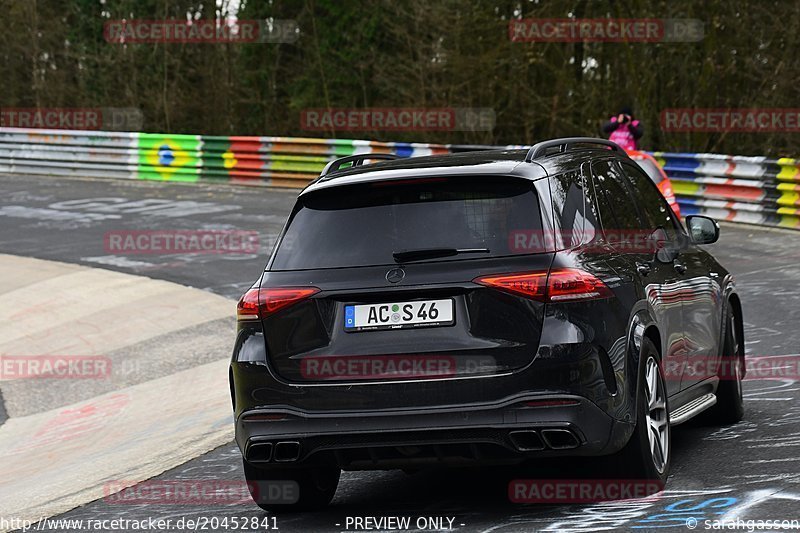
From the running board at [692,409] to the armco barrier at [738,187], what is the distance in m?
12.4

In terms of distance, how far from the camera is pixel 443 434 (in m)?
5.97

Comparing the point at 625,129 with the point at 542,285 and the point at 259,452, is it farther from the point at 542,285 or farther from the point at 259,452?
the point at 259,452

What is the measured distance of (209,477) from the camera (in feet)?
26.6

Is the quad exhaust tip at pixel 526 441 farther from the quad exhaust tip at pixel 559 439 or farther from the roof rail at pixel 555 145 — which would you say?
the roof rail at pixel 555 145

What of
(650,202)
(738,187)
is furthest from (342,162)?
(738,187)

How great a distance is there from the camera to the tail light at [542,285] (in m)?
5.97

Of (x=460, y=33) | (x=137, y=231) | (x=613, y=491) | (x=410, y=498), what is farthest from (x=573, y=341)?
(x=460, y=33)

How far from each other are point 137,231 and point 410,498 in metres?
16.4

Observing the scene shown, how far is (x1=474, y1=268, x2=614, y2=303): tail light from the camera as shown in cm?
597

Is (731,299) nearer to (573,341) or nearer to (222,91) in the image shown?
(573,341)

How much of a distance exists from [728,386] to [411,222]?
2.86m

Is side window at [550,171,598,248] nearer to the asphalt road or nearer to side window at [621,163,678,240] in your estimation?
side window at [621,163,678,240]

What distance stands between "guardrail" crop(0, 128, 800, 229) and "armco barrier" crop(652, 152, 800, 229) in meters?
0.01

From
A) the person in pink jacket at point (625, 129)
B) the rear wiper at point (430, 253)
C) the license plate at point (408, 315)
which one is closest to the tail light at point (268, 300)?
the license plate at point (408, 315)
